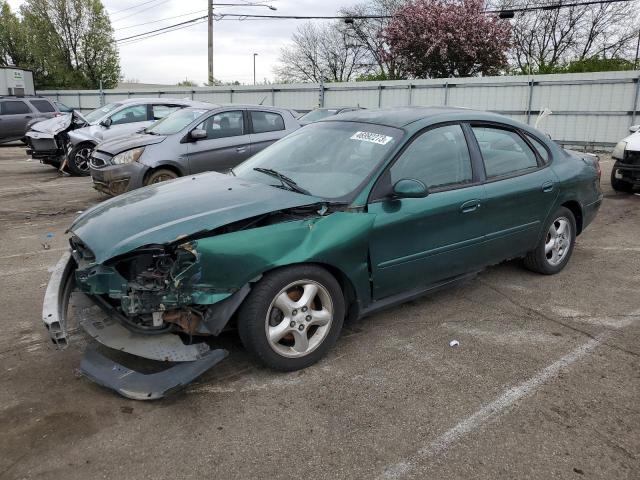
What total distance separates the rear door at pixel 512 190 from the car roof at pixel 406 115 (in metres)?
0.14

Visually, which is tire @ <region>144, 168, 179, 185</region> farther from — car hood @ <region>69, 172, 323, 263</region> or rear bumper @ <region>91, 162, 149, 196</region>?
car hood @ <region>69, 172, 323, 263</region>

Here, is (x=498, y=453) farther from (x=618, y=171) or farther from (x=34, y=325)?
(x=618, y=171)

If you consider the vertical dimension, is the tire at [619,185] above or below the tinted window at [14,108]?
below

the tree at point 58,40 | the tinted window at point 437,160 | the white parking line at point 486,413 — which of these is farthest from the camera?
the tree at point 58,40

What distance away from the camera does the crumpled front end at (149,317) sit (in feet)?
9.55

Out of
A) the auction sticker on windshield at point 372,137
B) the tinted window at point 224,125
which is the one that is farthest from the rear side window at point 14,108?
the auction sticker on windshield at point 372,137

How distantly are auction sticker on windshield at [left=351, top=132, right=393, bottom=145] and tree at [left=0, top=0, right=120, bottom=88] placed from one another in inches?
1498

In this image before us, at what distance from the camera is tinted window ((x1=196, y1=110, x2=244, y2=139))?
855 cm

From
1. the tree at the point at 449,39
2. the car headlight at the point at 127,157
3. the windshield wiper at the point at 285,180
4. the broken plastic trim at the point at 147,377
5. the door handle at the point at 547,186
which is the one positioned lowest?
the broken plastic trim at the point at 147,377

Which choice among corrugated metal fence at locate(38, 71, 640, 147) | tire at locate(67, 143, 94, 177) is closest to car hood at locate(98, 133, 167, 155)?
tire at locate(67, 143, 94, 177)

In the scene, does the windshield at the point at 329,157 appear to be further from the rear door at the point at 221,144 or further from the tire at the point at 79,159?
the tire at the point at 79,159

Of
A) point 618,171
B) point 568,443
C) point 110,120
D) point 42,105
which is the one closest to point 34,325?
point 568,443

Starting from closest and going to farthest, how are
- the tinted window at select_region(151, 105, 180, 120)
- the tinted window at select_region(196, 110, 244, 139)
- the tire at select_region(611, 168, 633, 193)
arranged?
the tinted window at select_region(196, 110, 244, 139), the tire at select_region(611, 168, 633, 193), the tinted window at select_region(151, 105, 180, 120)

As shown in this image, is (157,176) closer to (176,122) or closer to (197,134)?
(197,134)
